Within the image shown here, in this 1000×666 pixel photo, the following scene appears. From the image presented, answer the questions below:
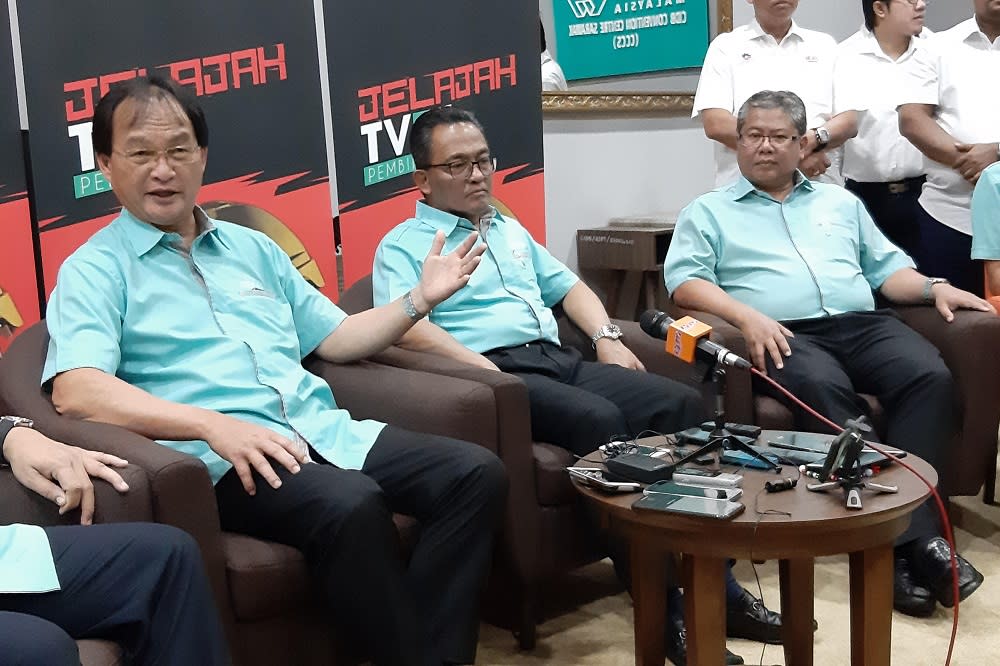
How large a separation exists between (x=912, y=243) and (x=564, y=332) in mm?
1525

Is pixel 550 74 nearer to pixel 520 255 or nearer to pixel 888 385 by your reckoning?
pixel 520 255

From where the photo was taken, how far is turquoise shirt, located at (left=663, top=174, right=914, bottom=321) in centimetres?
317

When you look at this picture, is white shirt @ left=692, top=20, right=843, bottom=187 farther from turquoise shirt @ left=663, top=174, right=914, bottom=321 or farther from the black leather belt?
turquoise shirt @ left=663, top=174, right=914, bottom=321

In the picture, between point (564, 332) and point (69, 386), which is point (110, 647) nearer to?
point (69, 386)

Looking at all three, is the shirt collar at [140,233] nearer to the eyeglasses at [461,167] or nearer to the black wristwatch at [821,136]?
the eyeglasses at [461,167]

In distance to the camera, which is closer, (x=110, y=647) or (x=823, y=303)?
(x=110, y=647)

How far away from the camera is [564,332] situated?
123 inches

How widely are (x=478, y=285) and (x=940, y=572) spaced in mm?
1322

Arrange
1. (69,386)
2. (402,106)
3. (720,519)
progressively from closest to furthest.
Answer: (720,519) < (69,386) < (402,106)

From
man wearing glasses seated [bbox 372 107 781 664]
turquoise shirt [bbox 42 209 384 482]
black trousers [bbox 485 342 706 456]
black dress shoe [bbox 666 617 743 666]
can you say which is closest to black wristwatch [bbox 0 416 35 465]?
turquoise shirt [bbox 42 209 384 482]

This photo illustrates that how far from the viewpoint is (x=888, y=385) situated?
296cm

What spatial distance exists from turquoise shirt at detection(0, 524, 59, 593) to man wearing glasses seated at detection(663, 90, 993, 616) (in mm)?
1880

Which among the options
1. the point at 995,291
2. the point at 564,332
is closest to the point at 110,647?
the point at 564,332

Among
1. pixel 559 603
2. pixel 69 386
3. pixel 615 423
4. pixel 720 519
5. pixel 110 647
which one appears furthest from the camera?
pixel 559 603
